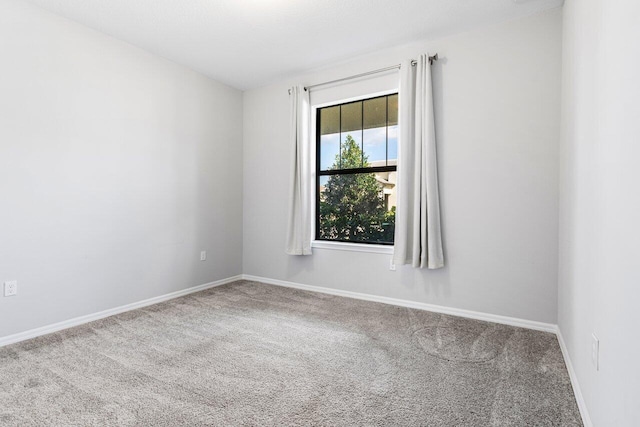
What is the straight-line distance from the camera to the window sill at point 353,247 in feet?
11.8

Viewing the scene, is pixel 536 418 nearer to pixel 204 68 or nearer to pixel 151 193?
pixel 151 193

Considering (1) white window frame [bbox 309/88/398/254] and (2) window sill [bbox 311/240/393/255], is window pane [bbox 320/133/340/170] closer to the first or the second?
(1) white window frame [bbox 309/88/398/254]

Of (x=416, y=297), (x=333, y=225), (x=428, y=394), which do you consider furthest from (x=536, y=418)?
(x=333, y=225)

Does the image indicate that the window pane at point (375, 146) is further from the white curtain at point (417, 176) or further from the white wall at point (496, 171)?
the white wall at point (496, 171)

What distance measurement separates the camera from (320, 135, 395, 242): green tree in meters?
3.77

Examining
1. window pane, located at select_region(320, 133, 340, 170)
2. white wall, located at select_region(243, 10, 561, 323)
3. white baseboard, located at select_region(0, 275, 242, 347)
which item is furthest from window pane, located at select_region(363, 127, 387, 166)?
white baseboard, located at select_region(0, 275, 242, 347)

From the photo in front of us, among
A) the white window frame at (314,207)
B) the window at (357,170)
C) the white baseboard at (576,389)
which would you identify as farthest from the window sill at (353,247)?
the white baseboard at (576,389)

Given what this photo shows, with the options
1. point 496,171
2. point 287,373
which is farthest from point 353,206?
point 287,373

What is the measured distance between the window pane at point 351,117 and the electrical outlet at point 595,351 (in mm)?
2931

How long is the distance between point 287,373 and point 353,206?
222 centimetres

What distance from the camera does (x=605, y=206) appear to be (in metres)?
1.38

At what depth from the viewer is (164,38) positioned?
321cm

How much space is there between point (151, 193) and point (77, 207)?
2.33 ft

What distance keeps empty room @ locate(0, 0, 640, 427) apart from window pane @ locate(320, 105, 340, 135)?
0.03 m
